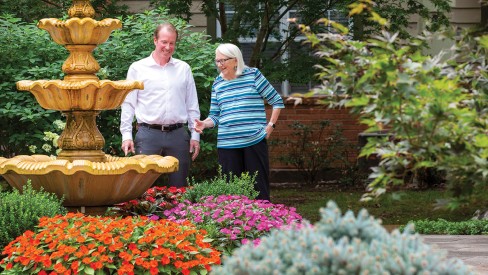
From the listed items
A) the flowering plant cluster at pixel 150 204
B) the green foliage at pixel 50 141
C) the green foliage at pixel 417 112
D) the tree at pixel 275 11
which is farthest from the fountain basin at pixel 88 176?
the tree at pixel 275 11

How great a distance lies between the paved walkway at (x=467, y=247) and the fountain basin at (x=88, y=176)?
2.55m

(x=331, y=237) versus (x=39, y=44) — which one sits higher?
(x=39, y=44)

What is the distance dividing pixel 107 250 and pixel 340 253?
3.17 meters

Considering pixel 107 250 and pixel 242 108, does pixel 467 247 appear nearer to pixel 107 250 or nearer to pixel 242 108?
pixel 242 108

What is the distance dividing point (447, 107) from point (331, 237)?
699mm

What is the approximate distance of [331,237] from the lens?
3803mm

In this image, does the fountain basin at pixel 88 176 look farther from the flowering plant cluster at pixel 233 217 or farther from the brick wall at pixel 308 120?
the brick wall at pixel 308 120

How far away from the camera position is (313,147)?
1631cm

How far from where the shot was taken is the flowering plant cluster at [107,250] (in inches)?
248

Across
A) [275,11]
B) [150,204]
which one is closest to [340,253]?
[150,204]

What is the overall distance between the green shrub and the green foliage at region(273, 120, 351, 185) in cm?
912

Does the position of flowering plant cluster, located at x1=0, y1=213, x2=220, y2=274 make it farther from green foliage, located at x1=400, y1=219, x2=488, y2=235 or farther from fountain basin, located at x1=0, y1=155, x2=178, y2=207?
green foliage, located at x1=400, y1=219, x2=488, y2=235

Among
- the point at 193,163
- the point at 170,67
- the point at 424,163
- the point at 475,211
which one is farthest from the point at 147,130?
the point at 475,211

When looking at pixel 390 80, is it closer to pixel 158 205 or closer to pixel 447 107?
pixel 447 107
